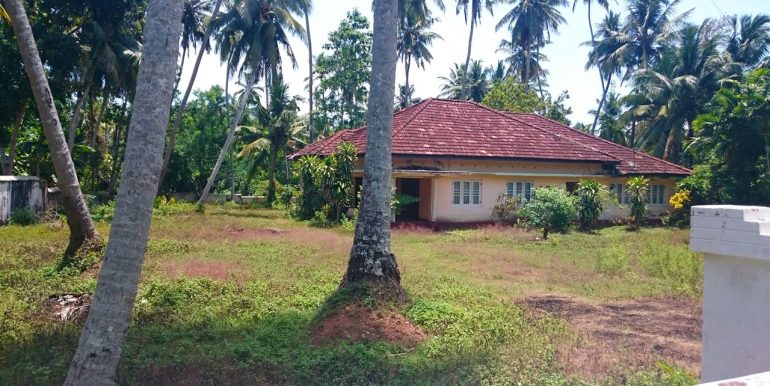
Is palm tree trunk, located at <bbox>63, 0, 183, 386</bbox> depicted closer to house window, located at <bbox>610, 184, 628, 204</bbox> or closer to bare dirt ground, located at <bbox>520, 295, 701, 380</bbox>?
bare dirt ground, located at <bbox>520, 295, 701, 380</bbox>

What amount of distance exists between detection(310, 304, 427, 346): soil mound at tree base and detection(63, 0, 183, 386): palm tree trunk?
2.38m

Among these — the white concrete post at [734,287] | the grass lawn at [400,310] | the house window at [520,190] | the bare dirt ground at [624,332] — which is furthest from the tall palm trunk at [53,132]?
the house window at [520,190]

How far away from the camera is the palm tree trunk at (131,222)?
14.6 feet

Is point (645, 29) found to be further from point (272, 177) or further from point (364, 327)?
point (364, 327)

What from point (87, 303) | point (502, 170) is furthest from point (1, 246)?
point (502, 170)

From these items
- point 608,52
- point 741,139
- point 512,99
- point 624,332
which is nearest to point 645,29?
point 608,52

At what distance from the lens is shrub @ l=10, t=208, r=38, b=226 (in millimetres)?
18250

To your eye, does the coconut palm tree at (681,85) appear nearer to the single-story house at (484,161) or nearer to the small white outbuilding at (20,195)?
the single-story house at (484,161)

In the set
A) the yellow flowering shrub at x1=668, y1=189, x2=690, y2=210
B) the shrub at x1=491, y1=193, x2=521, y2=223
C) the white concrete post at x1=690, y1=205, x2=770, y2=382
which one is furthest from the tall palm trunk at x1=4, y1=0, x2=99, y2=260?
the yellow flowering shrub at x1=668, y1=189, x2=690, y2=210

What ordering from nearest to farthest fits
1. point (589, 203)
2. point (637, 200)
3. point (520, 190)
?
point (589, 203) < point (637, 200) < point (520, 190)

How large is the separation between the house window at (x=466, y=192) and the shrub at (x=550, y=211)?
8.45 ft

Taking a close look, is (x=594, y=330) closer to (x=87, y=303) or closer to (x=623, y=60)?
(x=87, y=303)

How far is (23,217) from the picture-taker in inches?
721

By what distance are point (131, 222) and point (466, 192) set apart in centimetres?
1822
